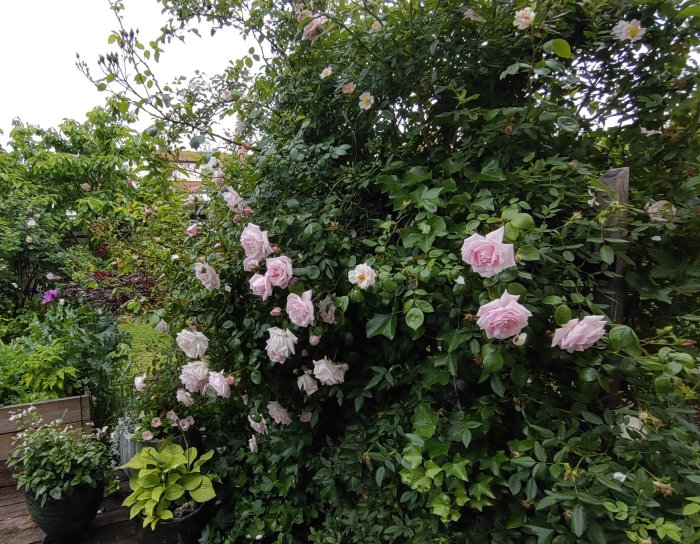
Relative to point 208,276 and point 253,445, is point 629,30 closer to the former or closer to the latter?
point 208,276

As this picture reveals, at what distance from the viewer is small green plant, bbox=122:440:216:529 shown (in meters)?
1.38

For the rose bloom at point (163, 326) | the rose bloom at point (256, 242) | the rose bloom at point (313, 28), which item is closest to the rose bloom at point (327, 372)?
the rose bloom at point (256, 242)

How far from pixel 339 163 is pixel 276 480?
1.20 metres

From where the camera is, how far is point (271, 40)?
1.45 meters

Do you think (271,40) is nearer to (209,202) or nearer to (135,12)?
(135,12)

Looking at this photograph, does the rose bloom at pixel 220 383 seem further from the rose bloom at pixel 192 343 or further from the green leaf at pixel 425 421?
the green leaf at pixel 425 421

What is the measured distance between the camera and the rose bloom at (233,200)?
4.07 feet

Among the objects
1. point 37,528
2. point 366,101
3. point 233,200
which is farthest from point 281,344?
point 37,528

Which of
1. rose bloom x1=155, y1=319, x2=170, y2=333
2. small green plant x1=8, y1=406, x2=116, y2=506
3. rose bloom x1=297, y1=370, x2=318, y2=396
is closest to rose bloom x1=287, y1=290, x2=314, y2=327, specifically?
rose bloom x1=297, y1=370, x2=318, y2=396

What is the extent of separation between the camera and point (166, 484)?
144 centimetres

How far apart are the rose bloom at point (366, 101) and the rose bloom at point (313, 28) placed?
234mm

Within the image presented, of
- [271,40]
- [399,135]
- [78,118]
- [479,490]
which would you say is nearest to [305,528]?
[479,490]

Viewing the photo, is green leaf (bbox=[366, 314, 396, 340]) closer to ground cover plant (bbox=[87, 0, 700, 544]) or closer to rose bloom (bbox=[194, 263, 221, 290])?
ground cover plant (bbox=[87, 0, 700, 544])

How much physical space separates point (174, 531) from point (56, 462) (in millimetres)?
605
